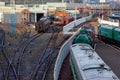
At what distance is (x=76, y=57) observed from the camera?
714 inches

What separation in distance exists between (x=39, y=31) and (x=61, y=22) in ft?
49.2

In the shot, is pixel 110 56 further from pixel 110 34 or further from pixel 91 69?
pixel 91 69

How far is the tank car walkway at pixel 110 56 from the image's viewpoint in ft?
80.9

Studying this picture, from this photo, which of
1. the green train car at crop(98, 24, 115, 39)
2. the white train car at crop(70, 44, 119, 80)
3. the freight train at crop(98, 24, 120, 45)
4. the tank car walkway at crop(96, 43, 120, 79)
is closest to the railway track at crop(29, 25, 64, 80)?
the white train car at crop(70, 44, 119, 80)

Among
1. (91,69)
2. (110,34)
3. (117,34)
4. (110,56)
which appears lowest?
(110,56)

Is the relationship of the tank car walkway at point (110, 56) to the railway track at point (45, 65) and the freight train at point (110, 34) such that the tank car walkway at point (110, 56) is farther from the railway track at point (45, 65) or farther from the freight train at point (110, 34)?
the railway track at point (45, 65)

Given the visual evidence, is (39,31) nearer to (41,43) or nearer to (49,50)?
(41,43)

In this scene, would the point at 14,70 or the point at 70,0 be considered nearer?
the point at 14,70

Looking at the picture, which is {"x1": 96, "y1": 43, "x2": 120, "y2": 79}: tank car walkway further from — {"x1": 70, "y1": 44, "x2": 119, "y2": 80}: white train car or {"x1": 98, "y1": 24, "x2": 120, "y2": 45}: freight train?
{"x1": 70, "y1": 44, "x2": 119, "y2": 80}: white train car

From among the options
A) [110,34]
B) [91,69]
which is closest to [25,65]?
[91,69]

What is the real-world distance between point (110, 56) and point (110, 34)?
8942mm

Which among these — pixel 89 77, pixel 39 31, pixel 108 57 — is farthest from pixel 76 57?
pixel 39 31

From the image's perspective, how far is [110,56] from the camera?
30.0 metres

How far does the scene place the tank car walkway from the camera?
24672mm
